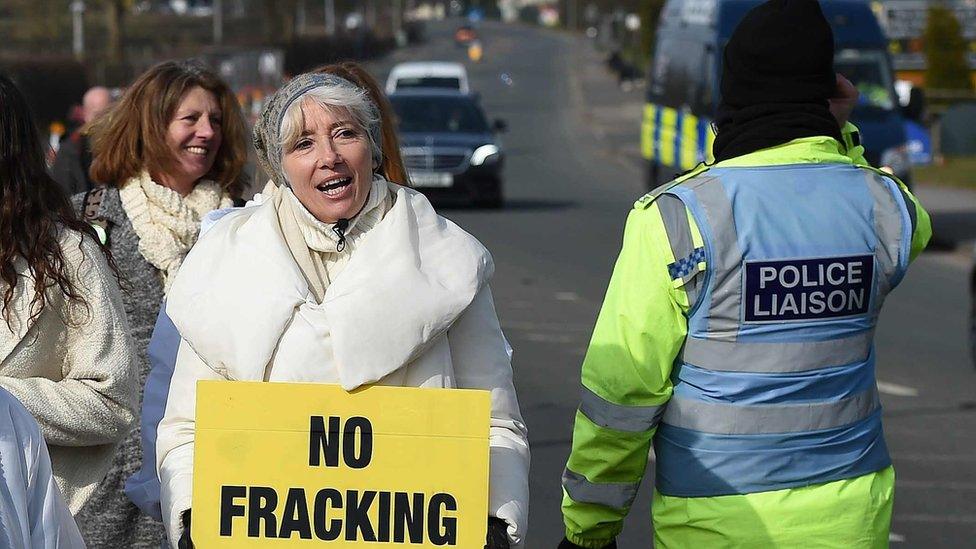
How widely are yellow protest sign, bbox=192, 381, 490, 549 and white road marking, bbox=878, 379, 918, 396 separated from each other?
7.95 m

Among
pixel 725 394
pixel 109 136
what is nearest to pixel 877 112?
pixel 109 136

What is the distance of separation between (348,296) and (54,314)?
83 centimetres

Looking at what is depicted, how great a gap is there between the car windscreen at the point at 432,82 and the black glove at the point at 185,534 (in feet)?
127

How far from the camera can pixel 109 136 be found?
5.14 metres

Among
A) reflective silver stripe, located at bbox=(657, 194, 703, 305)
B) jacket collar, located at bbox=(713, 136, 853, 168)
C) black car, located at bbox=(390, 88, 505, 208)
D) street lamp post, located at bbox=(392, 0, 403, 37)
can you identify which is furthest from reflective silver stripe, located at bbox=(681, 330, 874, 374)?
street lamp post, located at bbox=(392, 0, 403, 37)

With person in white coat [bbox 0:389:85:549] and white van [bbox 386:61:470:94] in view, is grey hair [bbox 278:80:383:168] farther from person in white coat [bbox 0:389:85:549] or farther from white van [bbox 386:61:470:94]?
white van [bbox 386:61:470:94]

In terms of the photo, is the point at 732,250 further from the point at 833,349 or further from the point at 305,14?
the point at 305,14

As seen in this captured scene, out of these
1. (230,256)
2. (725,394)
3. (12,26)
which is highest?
(230,256)

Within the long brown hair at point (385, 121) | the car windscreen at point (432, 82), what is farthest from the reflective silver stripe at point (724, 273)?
the car windscreen at point (432, 82)

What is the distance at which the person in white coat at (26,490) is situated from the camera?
289 centimetres

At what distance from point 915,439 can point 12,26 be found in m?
43.6

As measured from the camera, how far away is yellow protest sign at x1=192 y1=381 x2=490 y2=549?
3213 millimetres

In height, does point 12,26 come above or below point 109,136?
below

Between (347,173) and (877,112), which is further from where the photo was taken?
(877,112)
